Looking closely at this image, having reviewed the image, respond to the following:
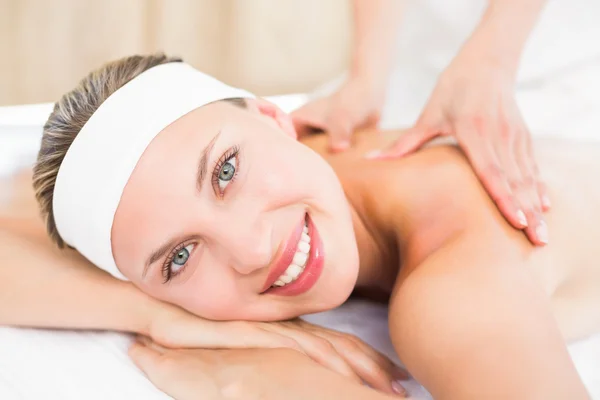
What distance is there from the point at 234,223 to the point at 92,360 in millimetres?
304

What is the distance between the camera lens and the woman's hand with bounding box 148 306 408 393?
3.36 ft

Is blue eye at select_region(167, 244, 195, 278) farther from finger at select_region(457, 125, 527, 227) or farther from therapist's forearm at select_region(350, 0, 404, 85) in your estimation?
therapist's forearm at select_region(350, 0, 404, 85)

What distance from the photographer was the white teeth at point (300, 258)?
1.05 meters

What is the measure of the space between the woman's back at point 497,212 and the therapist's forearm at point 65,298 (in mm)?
463

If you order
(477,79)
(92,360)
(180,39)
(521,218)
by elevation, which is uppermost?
(477,79)

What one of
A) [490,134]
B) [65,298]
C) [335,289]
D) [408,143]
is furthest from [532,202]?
[65,298]

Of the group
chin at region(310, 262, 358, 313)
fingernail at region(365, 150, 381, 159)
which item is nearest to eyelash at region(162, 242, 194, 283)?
chin at region(310, 262, 358, 313)

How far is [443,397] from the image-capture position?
874mm

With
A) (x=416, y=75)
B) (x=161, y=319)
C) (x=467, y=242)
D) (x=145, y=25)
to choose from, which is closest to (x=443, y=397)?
(x=467, y=242)

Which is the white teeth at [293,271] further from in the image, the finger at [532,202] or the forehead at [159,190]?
the finger at [532,202]

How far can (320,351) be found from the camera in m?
1.04

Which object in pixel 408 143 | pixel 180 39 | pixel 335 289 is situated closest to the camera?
pixel 335 289

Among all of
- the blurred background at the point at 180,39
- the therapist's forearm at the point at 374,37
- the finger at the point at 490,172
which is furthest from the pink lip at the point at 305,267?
the blurred background at the point at 180,39

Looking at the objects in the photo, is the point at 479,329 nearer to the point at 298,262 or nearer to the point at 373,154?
the point at 298,262
